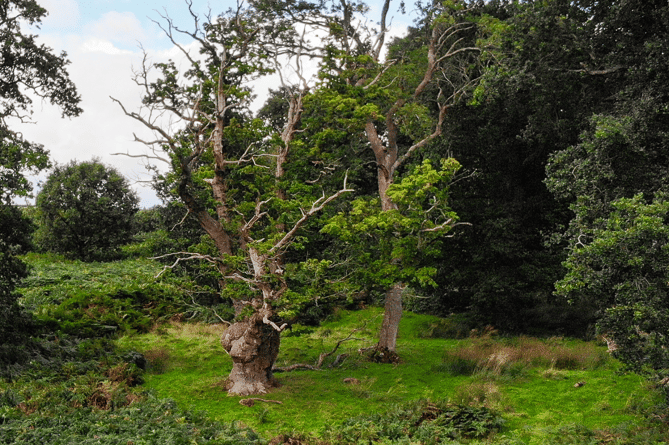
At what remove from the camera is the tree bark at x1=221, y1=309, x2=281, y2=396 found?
39.2 feet

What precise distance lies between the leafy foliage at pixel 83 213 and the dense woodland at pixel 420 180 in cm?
1336

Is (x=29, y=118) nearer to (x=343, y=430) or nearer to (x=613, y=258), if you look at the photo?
(x=343, y=430)

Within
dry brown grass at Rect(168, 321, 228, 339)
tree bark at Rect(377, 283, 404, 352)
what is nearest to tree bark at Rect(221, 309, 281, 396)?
tree bark at Rect(377, 283, 404, 352)

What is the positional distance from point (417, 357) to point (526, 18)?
1078 centimetres

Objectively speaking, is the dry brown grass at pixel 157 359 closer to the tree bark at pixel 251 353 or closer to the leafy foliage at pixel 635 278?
the tree bark at pixel 251 353

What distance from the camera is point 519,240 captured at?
19.6 meters

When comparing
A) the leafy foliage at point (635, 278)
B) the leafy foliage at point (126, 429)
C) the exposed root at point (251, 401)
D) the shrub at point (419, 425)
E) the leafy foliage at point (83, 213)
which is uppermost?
the leafy foliage at point (83, 213)

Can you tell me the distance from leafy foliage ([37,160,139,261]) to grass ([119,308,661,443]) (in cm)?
1796

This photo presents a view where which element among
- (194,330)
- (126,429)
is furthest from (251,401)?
(194,330)

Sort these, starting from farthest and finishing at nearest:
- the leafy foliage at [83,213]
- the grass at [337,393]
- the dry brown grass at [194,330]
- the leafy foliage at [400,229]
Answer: the leafy foliage at [83,213] → the dry brown grass at [194,330] → the leafy foliage at [400,229] → the grass at [337,393]

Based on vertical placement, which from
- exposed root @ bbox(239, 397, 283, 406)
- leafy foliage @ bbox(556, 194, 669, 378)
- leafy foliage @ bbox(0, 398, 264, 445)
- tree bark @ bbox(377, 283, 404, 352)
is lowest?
exposed root @ bbox(239, 397, 283, 406)

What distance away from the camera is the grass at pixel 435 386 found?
32.6ft

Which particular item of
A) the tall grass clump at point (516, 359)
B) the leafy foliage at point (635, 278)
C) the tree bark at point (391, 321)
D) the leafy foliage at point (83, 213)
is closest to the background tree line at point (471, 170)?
the leafy foliage at point (635, 278)

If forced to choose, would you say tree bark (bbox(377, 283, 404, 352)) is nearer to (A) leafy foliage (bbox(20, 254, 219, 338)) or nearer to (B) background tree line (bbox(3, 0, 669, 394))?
(B) background tree line (bbox(3, 0, 669, 394))
